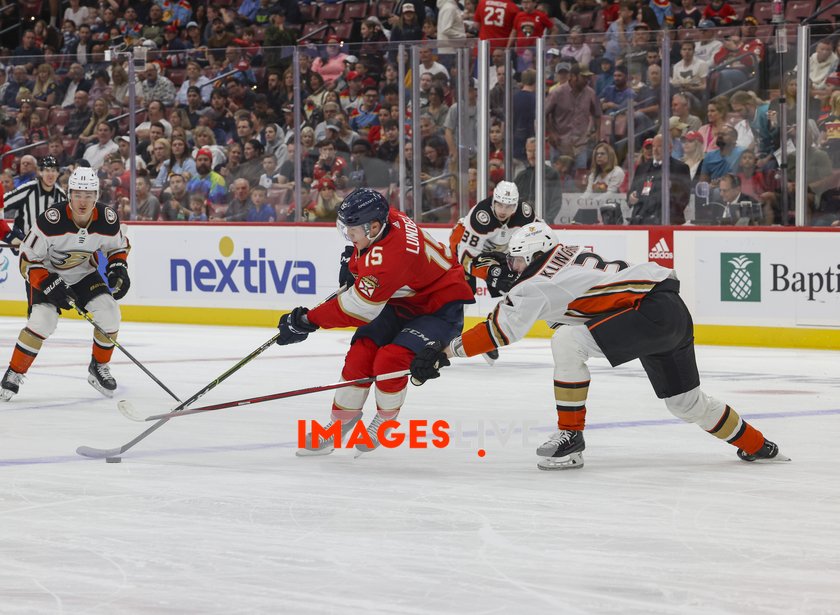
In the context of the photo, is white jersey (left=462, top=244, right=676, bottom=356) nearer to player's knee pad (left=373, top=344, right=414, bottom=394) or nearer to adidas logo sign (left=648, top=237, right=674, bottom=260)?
player's knee pad (left=373, top=344, right=414, bottom=394)

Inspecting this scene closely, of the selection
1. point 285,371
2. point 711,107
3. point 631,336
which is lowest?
point 285,371

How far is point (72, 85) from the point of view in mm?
11375

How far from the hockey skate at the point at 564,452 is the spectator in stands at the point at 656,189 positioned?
15.8 ft

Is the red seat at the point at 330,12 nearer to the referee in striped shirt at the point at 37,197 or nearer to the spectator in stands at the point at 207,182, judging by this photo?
the spectator in stands at the point at 207,182

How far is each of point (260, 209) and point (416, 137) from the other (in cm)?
149

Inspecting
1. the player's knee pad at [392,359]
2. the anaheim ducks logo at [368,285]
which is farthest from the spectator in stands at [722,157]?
the anaheim ducks logo at [368,285]

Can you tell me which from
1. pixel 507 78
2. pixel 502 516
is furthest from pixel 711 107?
pixel 502 516

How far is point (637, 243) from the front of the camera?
9438mm

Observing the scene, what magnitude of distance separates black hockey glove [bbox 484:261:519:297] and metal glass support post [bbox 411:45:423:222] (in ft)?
9.07

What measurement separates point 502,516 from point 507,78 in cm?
629

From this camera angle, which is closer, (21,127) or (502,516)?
(502,516)

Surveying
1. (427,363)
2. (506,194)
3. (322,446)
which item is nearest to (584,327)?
(427,363)

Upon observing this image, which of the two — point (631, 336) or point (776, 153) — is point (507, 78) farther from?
point (631, 336)

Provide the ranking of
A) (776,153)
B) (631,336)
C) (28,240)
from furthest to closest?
(776,153)
(28,240)
(631,336)
